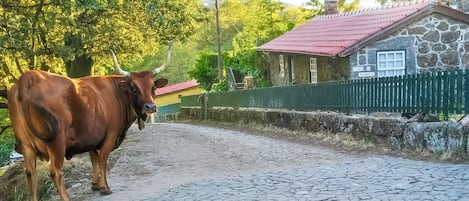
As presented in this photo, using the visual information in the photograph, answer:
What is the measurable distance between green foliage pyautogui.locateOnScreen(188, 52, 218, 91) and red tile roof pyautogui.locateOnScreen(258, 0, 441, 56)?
41.8 feet

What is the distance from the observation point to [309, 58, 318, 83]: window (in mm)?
22034

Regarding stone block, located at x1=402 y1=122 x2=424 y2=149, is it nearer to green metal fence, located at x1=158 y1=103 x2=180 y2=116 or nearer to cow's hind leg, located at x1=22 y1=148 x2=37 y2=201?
cow's hind leg, located at x1=22 y1=148 x2=37 y2=201

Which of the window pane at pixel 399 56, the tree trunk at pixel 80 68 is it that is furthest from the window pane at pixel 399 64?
the tree trunk at pixel 80 68

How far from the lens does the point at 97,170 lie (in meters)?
8.44

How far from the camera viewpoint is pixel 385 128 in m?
11.0

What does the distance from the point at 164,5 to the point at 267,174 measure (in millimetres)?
7960

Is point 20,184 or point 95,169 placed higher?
point 95,169

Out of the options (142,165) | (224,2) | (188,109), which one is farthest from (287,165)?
(224,2)

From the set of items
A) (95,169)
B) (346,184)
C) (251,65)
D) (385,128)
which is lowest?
(346,184)

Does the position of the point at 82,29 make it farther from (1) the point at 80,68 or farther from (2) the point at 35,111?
(2) the point at 35,111

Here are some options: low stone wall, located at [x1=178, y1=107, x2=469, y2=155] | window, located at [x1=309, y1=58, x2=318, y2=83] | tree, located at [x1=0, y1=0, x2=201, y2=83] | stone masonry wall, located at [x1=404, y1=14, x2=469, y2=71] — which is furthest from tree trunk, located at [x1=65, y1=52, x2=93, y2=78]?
stone masonry wall, located at [x1=404, y1=14, x2=469, y2=71]

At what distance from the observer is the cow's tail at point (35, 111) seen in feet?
23.1

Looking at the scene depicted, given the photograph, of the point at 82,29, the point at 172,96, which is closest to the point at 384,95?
the point at 82,29

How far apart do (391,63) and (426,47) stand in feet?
4.16
